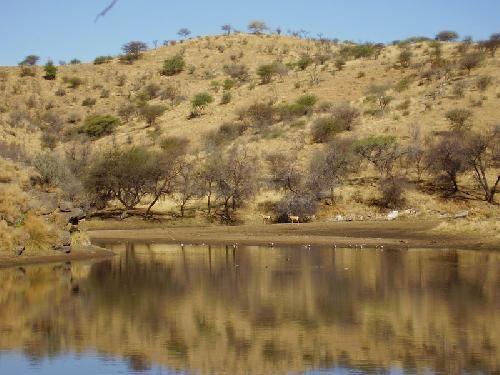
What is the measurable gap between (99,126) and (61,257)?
42581 millimetres

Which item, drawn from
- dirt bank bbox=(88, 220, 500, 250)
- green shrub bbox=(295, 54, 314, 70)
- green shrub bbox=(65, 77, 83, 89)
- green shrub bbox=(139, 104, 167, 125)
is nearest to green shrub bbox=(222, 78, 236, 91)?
green shrub bbox=(295, 54, 314, 70)

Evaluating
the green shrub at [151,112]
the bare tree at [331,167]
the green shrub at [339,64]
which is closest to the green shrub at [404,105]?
the bare tree at [331,167]

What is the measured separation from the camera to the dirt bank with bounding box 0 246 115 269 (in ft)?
92.4

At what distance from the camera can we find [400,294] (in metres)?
22.5

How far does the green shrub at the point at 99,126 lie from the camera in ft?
235

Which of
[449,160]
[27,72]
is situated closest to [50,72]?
[27,72]

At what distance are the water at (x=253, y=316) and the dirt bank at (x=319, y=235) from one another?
17.4 ft

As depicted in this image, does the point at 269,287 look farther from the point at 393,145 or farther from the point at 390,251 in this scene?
the point at 393,145

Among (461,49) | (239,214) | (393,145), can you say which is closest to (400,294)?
(239,214)

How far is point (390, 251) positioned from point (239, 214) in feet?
44.9

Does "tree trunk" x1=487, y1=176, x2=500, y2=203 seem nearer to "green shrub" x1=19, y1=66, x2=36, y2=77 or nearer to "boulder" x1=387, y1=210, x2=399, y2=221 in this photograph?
"boulder" x1=387, y1=210, x2=399, y2=221

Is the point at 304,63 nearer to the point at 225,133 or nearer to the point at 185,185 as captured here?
the point at 225,133

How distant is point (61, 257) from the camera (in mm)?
30047

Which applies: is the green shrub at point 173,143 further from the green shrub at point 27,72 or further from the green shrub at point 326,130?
the green shrub at point 27,72
